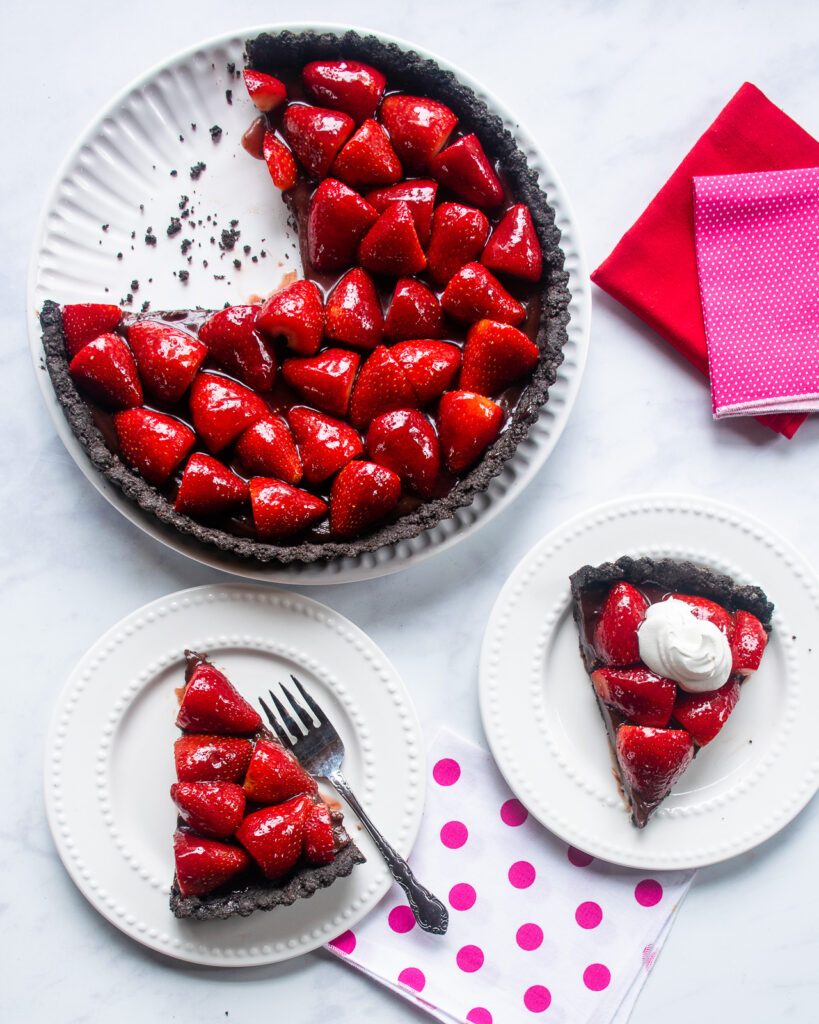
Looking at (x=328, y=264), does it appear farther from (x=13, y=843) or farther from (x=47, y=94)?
(x=13, y=843)

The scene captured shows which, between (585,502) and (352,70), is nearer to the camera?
(352,70)

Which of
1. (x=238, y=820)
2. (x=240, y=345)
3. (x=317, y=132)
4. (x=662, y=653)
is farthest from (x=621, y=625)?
(x=317, y=132)

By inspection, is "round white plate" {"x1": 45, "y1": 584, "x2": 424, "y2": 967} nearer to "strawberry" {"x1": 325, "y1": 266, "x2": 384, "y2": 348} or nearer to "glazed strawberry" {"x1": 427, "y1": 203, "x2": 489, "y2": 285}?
"strawberry" {"x1": 325, "y1": 266, "x2": 384, "y2": 348}

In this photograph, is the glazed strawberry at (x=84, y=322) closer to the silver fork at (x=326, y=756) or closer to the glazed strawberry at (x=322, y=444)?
the glazed strawberry at (x=322, y=444)

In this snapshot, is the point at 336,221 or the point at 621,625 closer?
the point at 336,221

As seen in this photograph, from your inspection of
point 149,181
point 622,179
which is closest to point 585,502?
point 622,179

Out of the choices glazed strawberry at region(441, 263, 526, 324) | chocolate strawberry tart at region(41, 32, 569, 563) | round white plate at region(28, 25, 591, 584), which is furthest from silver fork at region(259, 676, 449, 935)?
glazed strawberry at region(441, 263, 526, 324)

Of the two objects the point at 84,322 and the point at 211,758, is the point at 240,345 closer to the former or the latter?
the point at 84,322
